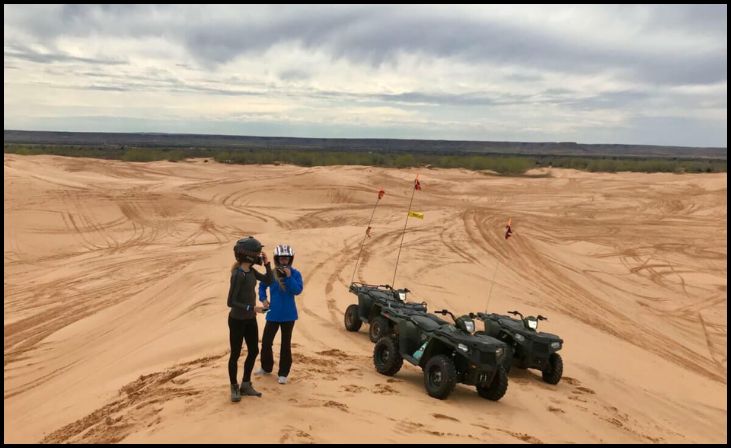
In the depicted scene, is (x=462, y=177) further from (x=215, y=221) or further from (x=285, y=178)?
(x=215, y=221)

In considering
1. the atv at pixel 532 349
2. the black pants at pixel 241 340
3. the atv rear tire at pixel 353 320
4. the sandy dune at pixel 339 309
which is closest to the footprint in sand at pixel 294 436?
the sandy dune at pixel 339 309

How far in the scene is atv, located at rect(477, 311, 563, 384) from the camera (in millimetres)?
7723

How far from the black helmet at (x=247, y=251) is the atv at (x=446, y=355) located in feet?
7.45

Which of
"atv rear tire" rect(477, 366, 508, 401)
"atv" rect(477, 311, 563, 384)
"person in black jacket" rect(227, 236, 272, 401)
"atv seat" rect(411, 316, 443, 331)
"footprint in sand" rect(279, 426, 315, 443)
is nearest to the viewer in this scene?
"footprint in sand" rect(279, 426, 315, 443)

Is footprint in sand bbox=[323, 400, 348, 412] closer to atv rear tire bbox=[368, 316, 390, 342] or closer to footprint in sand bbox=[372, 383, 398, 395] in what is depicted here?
footprint in sand bbox=[372, 383, 398, 395]

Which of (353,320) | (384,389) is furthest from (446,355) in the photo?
(353,320)

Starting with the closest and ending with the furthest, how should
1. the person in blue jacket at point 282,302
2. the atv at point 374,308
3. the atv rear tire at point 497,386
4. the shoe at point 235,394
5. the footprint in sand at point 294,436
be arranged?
the footprint in sand at point 294,436 → the shoe at point 235,394 → the person in blue jacket at point 282,302 → the atv rear tire at point 497,386 → the atv at point 374,308

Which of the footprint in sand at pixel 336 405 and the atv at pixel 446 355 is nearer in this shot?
the footprint in sand at pixel 336 405

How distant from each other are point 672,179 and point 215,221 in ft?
115

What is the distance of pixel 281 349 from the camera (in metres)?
5.99

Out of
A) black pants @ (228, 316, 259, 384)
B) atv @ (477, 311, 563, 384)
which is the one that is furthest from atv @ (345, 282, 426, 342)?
black pants @ (228, 316, 259, 384)

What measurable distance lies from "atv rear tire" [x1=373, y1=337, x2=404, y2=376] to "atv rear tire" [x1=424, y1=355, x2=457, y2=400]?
507 millimetres

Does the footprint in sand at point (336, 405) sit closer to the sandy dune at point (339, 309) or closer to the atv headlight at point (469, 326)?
the sandy dune at point (339, 309)

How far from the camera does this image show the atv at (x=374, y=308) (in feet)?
27.3
